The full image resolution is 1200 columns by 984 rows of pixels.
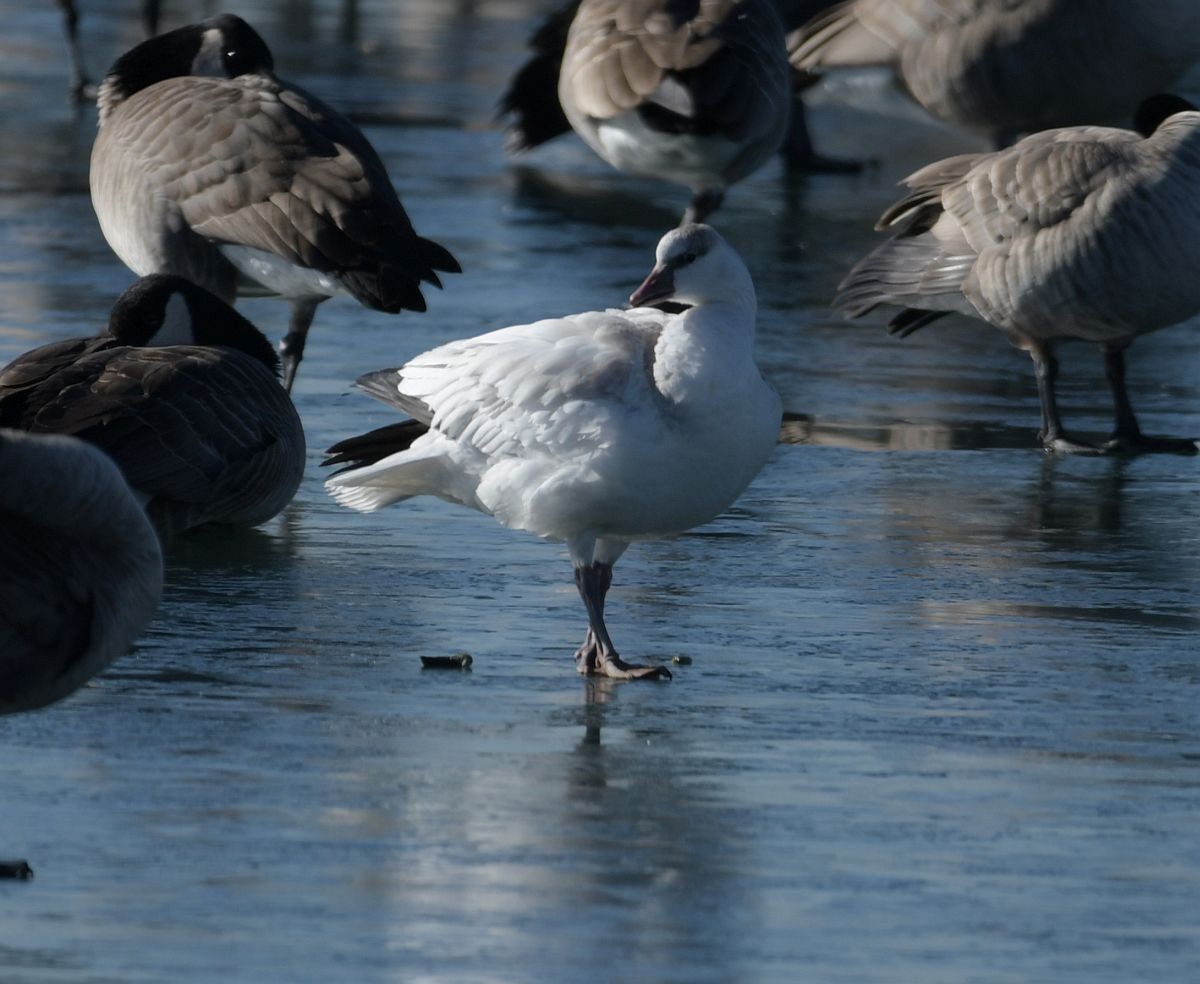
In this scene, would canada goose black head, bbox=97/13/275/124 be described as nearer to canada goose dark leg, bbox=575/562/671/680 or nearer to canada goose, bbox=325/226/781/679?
canada goose, bbox=325/226/781/679

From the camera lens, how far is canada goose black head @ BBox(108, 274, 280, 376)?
8.20m

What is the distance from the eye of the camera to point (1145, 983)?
4.11 metres

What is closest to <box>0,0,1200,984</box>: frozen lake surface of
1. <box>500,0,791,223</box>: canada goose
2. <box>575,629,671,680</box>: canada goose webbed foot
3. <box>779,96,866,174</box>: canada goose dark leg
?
<box>575,629,671,680</box>: canada goose webbed foot

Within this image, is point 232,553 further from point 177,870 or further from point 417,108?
point 417,108

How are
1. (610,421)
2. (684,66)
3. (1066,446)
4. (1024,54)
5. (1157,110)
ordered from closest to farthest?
(610,421)
(1066,446)
(1157,110)
(684,66)
(1024,54)

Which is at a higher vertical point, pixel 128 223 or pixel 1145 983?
pixel 1145 983

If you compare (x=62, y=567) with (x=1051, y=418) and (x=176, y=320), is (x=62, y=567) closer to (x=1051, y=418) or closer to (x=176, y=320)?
(x=176, y=320)

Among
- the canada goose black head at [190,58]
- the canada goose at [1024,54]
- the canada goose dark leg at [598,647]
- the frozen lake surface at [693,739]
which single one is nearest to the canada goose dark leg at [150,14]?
the canada goose at [1024,54]

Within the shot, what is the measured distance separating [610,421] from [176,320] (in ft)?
8.77

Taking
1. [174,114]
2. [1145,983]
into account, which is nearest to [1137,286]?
[174,114]

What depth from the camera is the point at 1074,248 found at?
9.16m

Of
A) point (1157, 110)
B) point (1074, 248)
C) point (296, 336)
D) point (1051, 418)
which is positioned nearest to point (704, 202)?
point (1157, 110)

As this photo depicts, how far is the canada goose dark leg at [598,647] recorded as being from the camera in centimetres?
609

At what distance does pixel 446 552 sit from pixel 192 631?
1263mm
